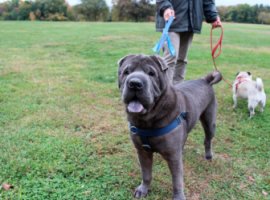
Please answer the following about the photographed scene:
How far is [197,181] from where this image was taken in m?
3.50

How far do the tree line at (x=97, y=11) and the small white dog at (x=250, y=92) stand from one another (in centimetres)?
5110

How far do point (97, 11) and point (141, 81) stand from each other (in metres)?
62.6

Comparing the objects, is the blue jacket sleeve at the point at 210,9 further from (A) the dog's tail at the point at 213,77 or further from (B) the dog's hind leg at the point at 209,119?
(B) the dog's hind leg at the point at 209,119

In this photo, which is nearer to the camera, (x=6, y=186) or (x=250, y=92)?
(x=6, y=186)

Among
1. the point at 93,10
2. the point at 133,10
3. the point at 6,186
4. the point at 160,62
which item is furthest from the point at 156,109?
the point at 93,10

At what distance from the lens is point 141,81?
235cm

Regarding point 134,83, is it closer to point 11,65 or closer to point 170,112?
point 170,112

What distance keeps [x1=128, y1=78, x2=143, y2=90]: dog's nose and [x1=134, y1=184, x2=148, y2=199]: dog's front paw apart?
1.29m

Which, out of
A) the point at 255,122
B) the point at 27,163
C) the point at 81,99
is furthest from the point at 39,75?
the point at 255,122

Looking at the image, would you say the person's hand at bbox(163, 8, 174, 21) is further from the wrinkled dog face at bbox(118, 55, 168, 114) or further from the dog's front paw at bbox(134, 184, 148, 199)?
the dog's front paw at bbox(134, 184, 148, 199)

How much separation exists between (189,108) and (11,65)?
768cm

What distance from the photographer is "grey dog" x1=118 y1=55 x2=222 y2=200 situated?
8.02 feet

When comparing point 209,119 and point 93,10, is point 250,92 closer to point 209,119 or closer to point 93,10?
point 209,119

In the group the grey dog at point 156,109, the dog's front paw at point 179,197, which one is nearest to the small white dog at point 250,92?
the grey dog at point 156,109
